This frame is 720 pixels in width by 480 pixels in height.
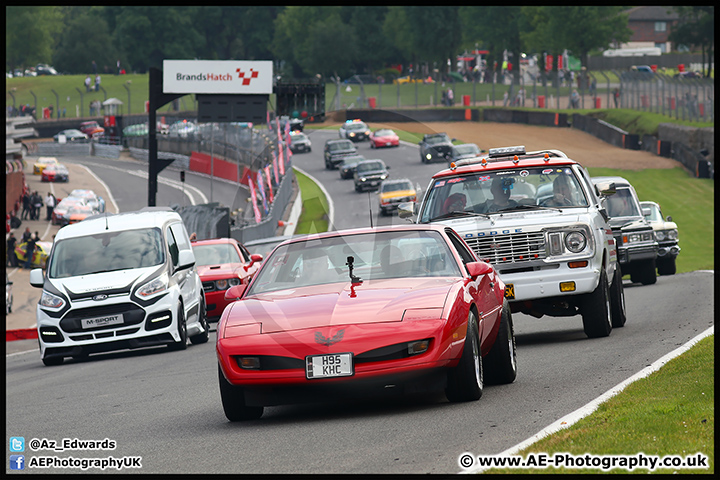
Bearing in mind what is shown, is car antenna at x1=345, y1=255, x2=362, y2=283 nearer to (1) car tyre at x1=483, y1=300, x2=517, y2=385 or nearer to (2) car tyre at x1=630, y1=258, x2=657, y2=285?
(1) car tyre at x1=483, y1=300, x2=517, y2=385

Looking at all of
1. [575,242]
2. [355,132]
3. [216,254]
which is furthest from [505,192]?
[355,132]

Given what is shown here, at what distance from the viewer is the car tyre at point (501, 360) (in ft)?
31.9

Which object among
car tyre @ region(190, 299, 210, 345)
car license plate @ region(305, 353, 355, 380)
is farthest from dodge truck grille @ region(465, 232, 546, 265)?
car tyre @ region(190, 299, 210, 345)

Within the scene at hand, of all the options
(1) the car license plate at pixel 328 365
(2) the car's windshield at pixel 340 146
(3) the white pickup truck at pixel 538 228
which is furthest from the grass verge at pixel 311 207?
(1) the car license plate at pixel 328 365

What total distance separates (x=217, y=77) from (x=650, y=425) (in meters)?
49.5

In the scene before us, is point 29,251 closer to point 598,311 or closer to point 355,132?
point 355,132

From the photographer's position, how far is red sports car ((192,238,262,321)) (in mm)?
21500

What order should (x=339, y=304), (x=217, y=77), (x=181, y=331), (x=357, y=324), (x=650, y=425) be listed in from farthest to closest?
(x=217, y=77) < (x=181, y=331) < (x=339, y=304) < (x=357, y=324) < (x=650, y=425)

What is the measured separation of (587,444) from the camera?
6.50 m

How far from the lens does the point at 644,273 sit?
24.4 metres

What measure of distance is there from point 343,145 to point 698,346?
186 ft

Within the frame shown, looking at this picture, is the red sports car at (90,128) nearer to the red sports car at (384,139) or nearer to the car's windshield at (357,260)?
the red sports car at (384,139)

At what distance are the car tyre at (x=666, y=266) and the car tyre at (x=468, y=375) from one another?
20.2 m
